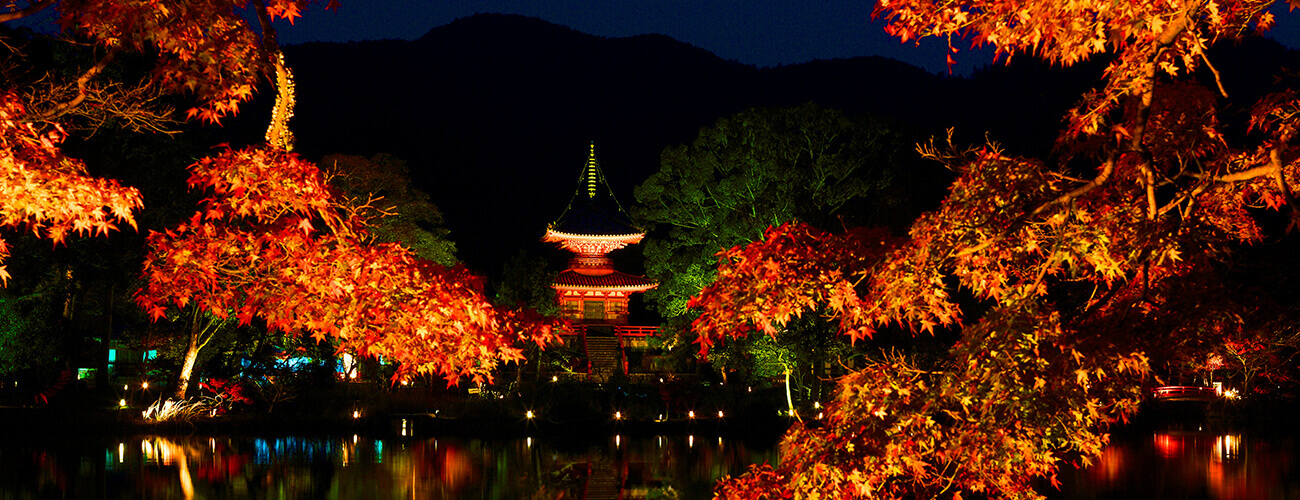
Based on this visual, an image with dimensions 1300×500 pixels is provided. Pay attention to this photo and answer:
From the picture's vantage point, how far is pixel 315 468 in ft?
46.5

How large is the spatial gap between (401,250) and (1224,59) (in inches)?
3423

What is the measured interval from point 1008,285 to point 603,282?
28.0 m

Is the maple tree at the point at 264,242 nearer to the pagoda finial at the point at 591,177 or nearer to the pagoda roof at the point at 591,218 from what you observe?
the pagoda roof at the point at 591,218

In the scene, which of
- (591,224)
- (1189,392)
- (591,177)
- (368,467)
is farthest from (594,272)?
(368,467)

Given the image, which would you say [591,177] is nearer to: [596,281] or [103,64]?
[596,281]

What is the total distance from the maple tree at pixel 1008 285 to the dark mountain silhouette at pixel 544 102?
47.3 meters

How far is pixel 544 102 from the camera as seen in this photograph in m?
91.1

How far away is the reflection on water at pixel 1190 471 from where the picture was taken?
12.4 meters

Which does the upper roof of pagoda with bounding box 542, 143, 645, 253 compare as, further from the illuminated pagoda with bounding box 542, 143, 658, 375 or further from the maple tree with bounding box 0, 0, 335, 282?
the maple tree with bounding box 0, 0, 335, 282

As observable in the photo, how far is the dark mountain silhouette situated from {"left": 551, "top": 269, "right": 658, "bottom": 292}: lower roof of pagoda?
1964 cm

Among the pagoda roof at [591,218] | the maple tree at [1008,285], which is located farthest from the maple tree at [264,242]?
the pagoda roof at [591,218]

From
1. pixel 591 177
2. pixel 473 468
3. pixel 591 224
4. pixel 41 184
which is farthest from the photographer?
pixel 591 177

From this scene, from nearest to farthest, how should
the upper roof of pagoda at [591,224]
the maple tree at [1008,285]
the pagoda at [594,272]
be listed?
the maple tree at [1008,285]
the pagoda at [594,272]
the upper roof of pagoda at [591,224]

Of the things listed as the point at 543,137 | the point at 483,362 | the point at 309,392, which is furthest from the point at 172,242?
the point at 543,137
